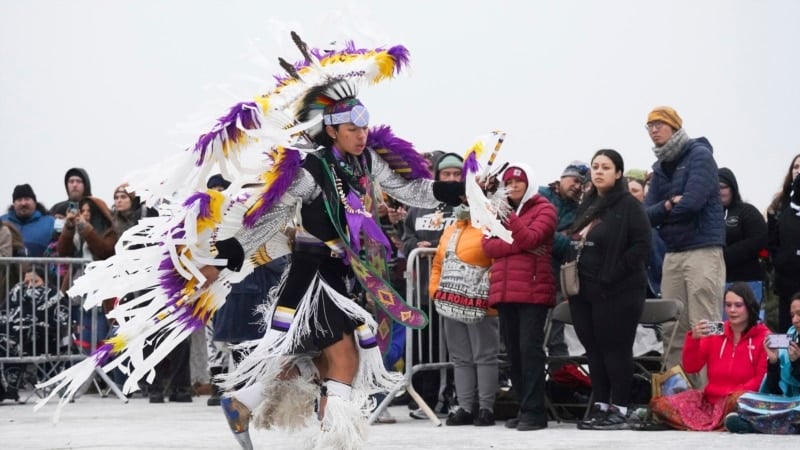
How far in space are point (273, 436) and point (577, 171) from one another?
301 cm

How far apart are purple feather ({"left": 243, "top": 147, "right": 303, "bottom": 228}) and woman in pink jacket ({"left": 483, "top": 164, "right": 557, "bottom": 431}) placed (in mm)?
2157

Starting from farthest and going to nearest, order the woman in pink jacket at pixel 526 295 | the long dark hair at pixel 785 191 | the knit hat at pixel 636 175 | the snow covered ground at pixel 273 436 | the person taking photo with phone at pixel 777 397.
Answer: the knit hat at pixel 636 175 < the long dark hair at pixel 785 191 < the woman in pink jacket at pixel 526 295 < the person taking photo with phone at pixel 777 397 < the snow covered ground at pixel 273 436

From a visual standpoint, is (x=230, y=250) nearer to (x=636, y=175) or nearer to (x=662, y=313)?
(x=662, y=313)

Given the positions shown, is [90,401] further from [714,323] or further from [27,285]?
[714,323]

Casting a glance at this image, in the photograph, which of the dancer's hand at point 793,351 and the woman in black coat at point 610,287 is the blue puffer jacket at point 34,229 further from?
the dancer's hand at point 793,351

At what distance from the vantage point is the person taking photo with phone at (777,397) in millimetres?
7668

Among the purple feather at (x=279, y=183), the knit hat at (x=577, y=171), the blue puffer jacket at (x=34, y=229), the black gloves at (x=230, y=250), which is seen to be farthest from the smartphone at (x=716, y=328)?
the blue puffer jacket at (x=34, y=229)

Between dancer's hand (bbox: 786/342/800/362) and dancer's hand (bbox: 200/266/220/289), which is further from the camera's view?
dancer's hand (bbox: 786/342/800/362)

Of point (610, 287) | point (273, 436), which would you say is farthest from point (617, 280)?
point (273, 436)

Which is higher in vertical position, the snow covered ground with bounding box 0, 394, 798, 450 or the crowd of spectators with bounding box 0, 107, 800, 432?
the crowd of spectators with bounding box 0, 107, 800, 432

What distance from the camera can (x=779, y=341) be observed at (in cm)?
771

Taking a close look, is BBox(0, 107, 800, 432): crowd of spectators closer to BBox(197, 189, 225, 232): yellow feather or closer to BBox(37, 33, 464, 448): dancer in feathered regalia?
BBox(37, 33, 464, 448): dancer in feathered regalia

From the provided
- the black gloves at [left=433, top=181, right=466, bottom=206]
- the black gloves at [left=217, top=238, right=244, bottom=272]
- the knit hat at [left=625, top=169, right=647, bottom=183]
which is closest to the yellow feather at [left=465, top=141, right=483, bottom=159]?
the black gloves at [left=433, top=181, right=466, bottom=206]

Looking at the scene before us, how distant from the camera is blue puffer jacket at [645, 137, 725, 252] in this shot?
8.58 m
